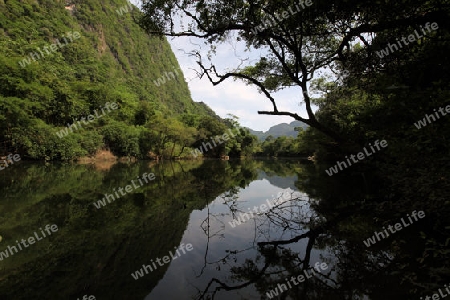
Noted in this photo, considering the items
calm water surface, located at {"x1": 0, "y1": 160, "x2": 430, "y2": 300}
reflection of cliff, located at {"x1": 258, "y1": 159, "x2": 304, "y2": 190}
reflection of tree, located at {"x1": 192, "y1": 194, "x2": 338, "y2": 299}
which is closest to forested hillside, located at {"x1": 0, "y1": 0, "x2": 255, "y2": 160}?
calm water surface, located at {"x1": 0, "y1": 160, "x2": 430, "y2": 300}

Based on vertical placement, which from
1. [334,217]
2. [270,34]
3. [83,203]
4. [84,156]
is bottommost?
[334,217]

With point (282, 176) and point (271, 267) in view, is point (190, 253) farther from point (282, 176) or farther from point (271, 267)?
point (282, 176)

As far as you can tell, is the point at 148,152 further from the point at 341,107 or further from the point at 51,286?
the point at 51,286

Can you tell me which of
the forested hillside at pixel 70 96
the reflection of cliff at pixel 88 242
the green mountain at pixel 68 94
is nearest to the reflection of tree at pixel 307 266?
the reflection of cliff at pixel 88 242

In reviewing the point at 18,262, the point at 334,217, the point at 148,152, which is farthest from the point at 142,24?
the point at 148,152

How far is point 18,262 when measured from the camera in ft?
12.6

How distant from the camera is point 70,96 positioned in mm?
33750

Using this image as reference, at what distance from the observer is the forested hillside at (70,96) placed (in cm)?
2547

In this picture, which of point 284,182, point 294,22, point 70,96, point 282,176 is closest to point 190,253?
point 294,22

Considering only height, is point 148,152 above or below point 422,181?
above

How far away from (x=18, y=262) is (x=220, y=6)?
7.31 meters

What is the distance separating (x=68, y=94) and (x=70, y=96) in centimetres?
42

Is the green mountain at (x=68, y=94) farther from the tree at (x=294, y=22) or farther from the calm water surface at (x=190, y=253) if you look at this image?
the calm water surface at (x=190, y=253)

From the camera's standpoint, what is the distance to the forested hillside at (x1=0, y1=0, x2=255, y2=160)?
1003 inches
